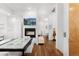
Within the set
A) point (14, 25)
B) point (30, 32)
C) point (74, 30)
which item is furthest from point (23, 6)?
point (74, 30)

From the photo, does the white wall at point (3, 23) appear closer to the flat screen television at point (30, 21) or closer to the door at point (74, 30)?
the flat screen television at point (30, 21)

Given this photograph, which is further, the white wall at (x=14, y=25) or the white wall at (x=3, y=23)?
the white wall at (x=14, y=25)

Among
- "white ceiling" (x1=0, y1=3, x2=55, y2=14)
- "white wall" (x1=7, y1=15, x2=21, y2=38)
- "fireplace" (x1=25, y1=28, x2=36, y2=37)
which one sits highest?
"white ceiling" (x1=0, y1=3, x2=55, y2=14)

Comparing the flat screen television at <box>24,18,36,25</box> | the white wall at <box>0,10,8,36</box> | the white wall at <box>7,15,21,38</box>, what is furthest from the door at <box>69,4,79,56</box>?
the white wall at <box>7,15,21,38</box>

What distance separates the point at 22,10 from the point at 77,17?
6.79 meters

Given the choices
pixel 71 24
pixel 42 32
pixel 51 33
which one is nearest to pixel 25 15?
pixel 51 33

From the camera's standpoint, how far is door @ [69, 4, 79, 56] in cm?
315

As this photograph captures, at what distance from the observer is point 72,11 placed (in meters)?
3.23

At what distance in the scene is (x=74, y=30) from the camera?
3.21 meters

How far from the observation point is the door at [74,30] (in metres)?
3.15

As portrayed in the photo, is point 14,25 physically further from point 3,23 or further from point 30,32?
point 30,32

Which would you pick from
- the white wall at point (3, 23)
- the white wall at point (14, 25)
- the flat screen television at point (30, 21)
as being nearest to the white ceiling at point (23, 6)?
the white wall at point (3, 23)

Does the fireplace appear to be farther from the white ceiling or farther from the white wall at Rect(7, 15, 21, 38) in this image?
the white ceiling

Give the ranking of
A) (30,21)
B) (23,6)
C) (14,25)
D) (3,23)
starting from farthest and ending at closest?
(14,25)
(30,21)
(3,23)
(23,6)
